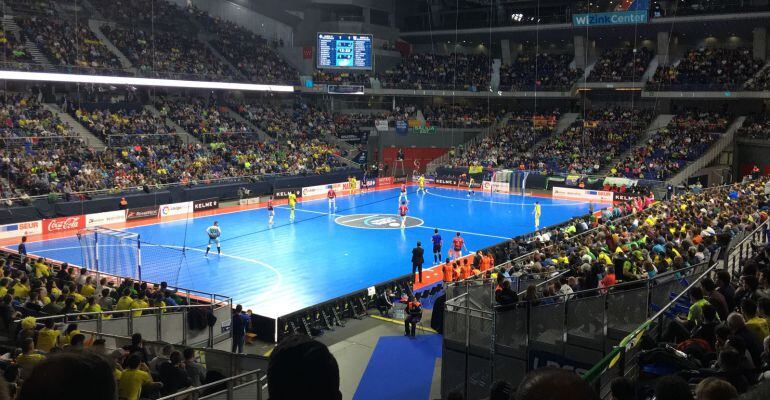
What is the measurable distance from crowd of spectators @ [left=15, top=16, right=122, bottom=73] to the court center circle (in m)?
20.3

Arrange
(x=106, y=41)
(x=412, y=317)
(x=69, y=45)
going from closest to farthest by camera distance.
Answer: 1. (x=412, y=317)
2. (x=69, y=45)
3. (x=106, y=41)

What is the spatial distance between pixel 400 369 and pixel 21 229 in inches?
925

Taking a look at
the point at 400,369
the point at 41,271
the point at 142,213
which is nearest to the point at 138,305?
the point at 41,271

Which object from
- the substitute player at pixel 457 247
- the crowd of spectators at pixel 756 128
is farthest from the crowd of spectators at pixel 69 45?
the crowd of spectators at pixel 756 128

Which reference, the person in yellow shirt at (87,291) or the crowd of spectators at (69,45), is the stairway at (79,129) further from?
the person in yellow shirt at (87,291)

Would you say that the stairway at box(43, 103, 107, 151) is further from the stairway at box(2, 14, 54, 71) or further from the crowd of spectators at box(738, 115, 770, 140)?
the crowd of spectators at box(738, 115, 770, 140)

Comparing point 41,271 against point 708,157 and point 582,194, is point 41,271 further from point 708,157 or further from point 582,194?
point 708,157

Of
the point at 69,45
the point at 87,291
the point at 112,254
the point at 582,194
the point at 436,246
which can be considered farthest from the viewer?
the point at 582,194

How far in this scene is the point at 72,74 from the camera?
4056 centimetres

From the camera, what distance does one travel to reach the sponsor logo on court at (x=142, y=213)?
114 feet

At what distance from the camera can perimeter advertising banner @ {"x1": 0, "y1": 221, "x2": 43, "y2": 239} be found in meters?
29.1

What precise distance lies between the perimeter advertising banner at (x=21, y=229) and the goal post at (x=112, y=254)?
3.27 metres

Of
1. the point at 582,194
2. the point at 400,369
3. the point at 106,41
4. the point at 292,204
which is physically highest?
the point at 106,41

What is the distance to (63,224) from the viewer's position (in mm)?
31594
